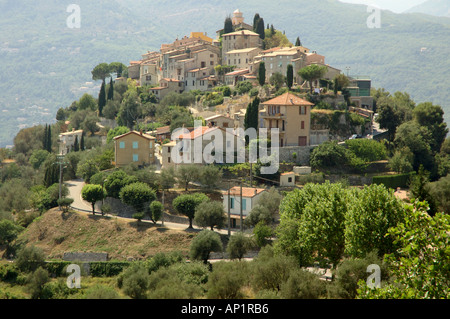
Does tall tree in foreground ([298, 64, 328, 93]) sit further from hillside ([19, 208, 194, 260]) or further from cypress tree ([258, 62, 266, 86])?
hillside ([19, 208, 194, 260])

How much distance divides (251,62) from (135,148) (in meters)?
33.2

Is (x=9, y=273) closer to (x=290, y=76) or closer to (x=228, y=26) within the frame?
(x=290, y=76)

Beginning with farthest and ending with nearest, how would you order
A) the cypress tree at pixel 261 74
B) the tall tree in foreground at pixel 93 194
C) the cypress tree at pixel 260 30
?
the cypress tree at pixel 260 30
the cypress tree at pixel 261 74
the tall tree in foreground at pixel 93 194

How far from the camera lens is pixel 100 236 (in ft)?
170

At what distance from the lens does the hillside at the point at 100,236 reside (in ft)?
161

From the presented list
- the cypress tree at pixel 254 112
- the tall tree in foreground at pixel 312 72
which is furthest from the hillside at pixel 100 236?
the tall tree in foreground at pixel 312 72

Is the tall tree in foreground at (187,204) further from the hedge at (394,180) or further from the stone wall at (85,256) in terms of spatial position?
the hedge at (394,180)

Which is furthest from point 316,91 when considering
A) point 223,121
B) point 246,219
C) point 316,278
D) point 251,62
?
point 316,278

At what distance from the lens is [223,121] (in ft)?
220

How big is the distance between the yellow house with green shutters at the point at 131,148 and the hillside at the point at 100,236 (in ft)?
31.9

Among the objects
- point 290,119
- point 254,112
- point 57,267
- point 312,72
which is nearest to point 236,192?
point 254,112

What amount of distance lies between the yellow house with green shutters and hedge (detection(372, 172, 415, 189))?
2368 centimetres

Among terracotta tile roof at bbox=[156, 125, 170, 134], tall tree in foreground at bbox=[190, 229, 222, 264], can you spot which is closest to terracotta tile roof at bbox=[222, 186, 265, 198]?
tall tree in foreground at bbox=[190, 229, 222, 264]

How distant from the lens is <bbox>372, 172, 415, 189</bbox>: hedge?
59219 millimetres
